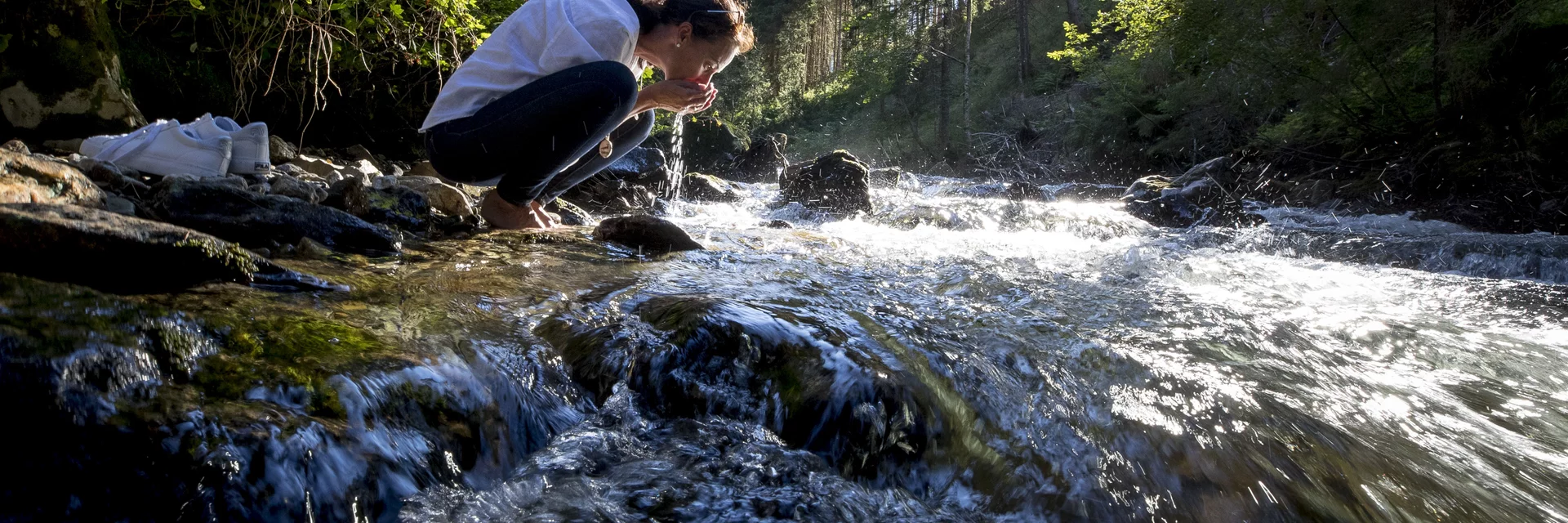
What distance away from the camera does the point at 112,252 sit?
5.18 ft

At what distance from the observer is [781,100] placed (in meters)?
35.4

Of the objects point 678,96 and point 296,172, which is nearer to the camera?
point 678,96

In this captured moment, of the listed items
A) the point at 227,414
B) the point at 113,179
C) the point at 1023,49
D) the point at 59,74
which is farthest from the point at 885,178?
the point at 1023,49

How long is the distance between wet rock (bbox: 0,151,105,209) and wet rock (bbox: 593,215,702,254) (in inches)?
69.7

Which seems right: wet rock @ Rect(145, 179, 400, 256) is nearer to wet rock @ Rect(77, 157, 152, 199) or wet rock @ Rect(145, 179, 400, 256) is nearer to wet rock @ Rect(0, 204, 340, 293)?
wet rock @ Rect(77, 157, 152, 199)

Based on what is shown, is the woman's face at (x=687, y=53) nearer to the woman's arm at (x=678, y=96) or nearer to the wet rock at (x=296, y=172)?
the woman's arm at (x=678, y=96)

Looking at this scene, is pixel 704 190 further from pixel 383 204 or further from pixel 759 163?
pixel 759 163

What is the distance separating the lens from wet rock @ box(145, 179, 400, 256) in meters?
2.57

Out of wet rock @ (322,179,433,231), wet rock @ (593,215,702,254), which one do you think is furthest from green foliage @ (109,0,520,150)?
wet rock @ (593,215,702,254)

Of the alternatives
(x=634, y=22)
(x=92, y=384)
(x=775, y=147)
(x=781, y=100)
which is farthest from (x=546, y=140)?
(x=781, y=100)

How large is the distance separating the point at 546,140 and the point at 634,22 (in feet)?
1.84

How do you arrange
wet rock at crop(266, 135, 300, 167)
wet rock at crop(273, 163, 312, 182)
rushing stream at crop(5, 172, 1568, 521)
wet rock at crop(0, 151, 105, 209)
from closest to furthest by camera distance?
rushing stream at crop(5, 172, 1568, 521) < wet rock at crop(0, 151, 105, 209) < wet rock at crop(273, 163, 312, 182) < wet rock at crop(266, 135, 300, 167)

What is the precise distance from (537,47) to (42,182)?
167 cm

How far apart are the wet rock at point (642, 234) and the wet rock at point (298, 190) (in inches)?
49.6
